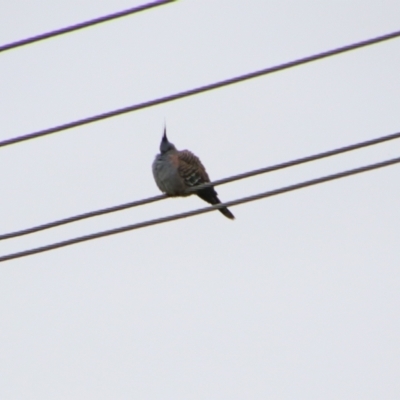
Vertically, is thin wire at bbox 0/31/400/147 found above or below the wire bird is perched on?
below

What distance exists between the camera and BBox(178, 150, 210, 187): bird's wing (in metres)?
12.6

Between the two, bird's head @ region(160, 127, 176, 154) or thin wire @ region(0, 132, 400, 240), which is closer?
thin wire @ region(0, 132, 400, 240)

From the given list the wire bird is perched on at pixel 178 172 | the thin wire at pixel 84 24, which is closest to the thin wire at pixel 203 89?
the thin wire at pixel 84 24

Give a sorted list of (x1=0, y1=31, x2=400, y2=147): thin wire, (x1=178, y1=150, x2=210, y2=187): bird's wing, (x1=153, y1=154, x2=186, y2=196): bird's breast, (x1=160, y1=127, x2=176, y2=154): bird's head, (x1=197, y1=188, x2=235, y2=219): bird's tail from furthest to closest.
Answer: (x1=197, y1=188, x2=235, y2=219): bird's tail
(x1=160, y1=127, x2=176, y2=154): bird's head
(x1=178, y1=150, x2=210, y2=187): bird's wing
(x1=153, y1=154, x2=186, y2=196): bird's breast
(x1=0, y1=31, x2=400, y2=147): thin wire

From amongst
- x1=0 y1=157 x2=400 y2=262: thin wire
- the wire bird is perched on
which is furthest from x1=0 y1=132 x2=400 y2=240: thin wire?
the wire bird is perched on

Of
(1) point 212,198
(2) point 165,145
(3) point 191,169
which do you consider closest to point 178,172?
(3) point 191,169

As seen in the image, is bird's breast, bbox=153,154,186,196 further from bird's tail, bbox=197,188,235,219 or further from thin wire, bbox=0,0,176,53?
thin wire, bbox=0,0,176,53

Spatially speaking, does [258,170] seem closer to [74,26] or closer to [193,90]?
[193,90]

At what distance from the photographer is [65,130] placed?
8.53 metres

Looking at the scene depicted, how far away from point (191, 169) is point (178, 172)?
0.87 ft

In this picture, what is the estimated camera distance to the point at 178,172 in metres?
12.5

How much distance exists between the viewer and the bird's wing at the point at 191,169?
41.4 ft

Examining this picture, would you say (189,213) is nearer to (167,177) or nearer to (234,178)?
(234,178)

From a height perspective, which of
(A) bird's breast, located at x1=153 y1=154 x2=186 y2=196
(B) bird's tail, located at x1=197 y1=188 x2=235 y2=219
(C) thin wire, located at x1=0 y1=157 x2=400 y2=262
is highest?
(B) bird's tail, located at x1=197 y1=188 x2=235 y2=219
